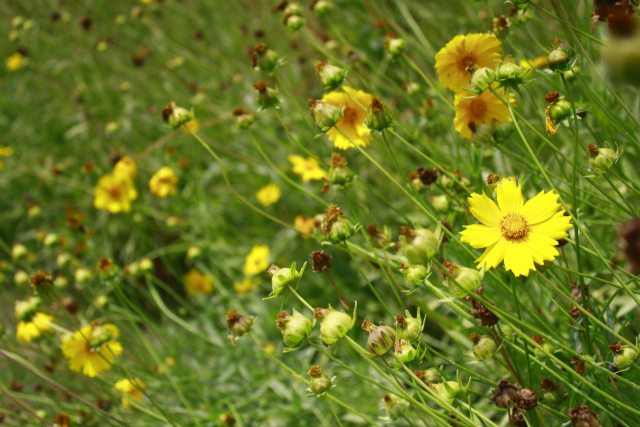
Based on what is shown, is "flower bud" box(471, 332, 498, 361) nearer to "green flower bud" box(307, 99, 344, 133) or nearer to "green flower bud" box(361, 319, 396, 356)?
"green flower bud" box(361, 319, 396, 356)

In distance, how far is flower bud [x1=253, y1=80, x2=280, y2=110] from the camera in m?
1.14

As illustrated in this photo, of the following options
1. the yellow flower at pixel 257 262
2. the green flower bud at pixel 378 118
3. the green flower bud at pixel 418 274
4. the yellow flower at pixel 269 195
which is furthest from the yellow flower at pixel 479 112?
the yellow flower at pixel 269 195

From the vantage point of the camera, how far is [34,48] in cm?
361

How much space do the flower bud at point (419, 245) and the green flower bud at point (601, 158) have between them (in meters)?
0.37

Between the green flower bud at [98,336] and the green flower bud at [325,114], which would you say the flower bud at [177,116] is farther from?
the green flower bud at [98,336]

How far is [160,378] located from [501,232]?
1616 millimetres

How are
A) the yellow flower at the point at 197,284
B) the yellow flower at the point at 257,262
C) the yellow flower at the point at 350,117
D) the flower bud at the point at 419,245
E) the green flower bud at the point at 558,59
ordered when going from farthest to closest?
the yellow flower at the point at 197,284 → the yellow flower at the point at 257,262 → the yellow flower at the point at 350,117 → the green flower bud at the point at 558,59 → the flower bud at the point at 419,245

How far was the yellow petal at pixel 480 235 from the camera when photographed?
0.75m

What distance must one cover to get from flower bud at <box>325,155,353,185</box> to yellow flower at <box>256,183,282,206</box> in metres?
1.12

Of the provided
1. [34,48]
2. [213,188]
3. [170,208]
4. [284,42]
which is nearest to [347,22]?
[284,42]

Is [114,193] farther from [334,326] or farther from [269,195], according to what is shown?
[334,326]

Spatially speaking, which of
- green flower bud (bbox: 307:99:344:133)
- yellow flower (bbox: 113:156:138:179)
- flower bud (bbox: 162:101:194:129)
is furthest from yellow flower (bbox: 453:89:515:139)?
yellow flower (bbox: 113:156:138:179)

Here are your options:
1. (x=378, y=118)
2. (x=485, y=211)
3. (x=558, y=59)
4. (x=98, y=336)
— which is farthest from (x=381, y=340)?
Answer: (x=98, y=336)

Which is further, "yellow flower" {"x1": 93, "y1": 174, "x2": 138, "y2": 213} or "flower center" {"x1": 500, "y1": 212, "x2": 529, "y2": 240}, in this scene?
"yellow flower" {"x1": 93, "y1": 174, "x2": 138, "y2": 213}
